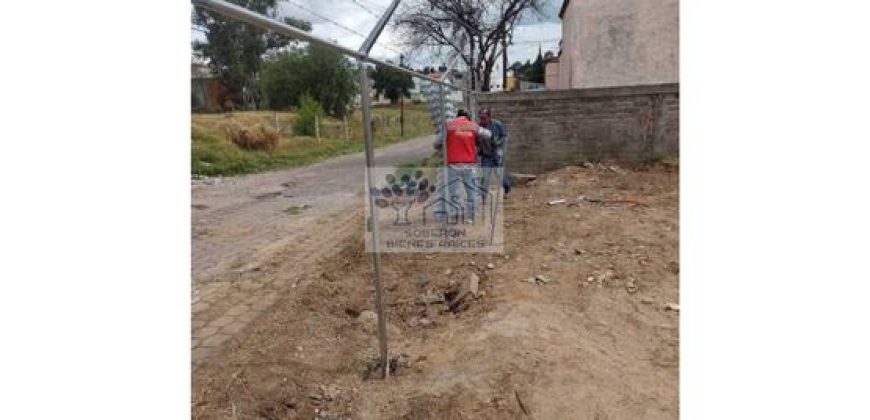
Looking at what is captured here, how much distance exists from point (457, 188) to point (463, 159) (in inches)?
20.1

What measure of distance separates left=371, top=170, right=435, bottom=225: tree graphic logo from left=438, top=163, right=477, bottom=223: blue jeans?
0.77 metres

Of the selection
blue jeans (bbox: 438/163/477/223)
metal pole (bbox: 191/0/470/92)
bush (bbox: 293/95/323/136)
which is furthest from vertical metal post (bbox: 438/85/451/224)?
bush (bbox: 293/95/323/136)

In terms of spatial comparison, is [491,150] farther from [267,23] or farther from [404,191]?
[267,23]

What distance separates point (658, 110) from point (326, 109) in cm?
707

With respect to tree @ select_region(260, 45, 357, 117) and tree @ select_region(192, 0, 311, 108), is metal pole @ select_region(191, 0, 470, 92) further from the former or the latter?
tree @ select_region(260, 45, 357, 117)

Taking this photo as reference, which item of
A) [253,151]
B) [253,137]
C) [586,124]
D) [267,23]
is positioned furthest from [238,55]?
[267,23]

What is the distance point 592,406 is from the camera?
2.86 metres

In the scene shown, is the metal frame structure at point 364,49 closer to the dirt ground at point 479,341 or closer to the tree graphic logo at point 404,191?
the dirt ground at point 479,341

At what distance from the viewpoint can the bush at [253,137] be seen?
48.4ft

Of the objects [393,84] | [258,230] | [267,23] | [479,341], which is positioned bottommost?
[479,341]

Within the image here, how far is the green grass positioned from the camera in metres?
13.6

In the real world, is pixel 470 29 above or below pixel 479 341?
above

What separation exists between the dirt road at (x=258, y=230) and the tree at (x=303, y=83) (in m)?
1.63

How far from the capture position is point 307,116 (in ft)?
46.4
